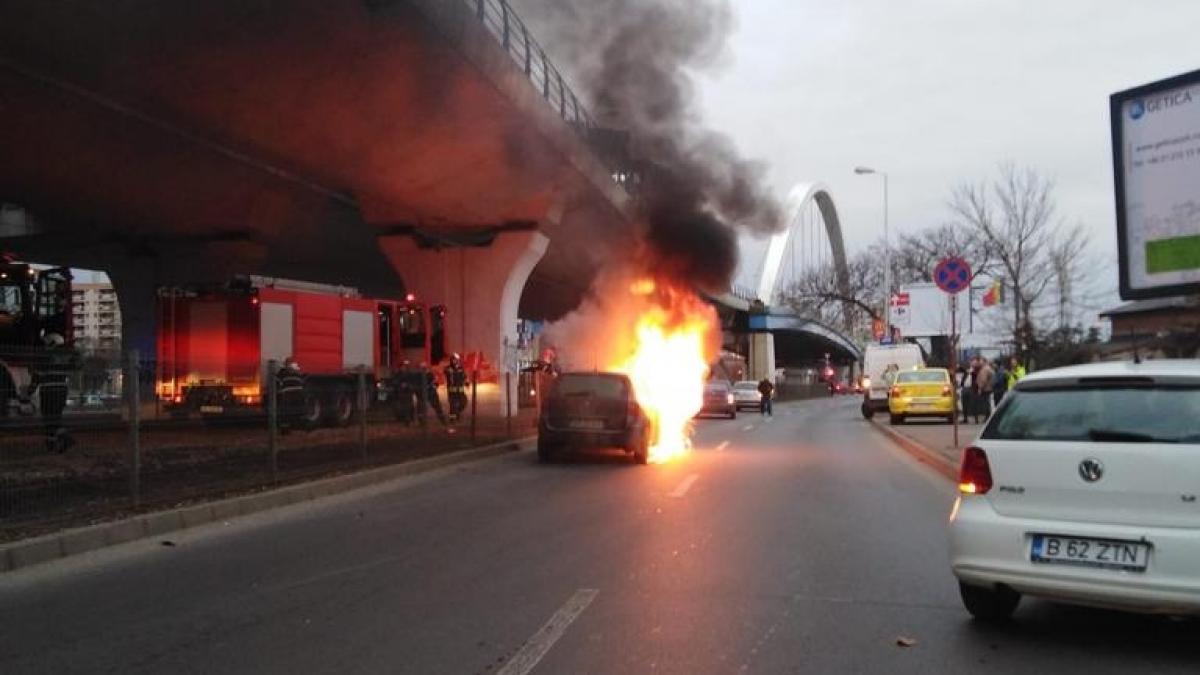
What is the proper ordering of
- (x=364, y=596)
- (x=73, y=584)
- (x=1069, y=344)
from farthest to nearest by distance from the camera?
(x=1069, y=344) → (x=73, y=584) → (x=364, y=596)

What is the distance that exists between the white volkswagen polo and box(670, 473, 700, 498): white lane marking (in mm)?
5842

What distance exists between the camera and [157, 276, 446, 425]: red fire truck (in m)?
18.2

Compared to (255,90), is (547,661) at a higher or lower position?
lower

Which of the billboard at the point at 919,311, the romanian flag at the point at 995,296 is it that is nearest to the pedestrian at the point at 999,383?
the romanian flag at the point at 995,296

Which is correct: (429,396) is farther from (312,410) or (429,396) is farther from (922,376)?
(922,376)

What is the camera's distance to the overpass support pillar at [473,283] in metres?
28.8

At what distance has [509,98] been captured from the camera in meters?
19.7

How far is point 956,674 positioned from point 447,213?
954 inches

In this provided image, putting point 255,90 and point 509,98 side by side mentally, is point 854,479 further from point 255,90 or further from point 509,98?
point 255,90

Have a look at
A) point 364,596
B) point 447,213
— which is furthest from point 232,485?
point 447,213

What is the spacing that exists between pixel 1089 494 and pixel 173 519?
720 centimetres

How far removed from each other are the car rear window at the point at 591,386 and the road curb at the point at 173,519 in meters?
2.70

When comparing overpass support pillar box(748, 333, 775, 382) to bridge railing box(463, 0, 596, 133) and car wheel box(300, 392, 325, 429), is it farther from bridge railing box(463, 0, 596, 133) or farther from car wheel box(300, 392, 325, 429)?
car wheel box(300, 392, 325, 429)

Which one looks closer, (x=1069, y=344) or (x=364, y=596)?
(x=364, y=596)
